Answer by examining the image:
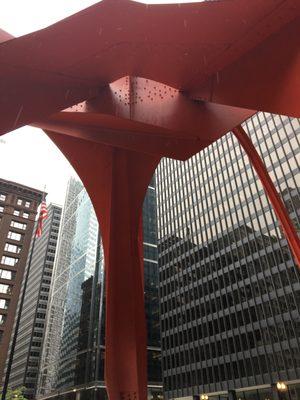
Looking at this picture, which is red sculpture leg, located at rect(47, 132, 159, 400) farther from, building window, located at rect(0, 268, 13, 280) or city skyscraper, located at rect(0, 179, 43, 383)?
building window, located at rect(0, 268, 13, 280)

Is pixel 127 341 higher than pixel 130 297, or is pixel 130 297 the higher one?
pixel 130 297

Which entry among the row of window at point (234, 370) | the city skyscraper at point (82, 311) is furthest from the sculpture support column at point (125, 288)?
the city skyscraper at point (82, 311)

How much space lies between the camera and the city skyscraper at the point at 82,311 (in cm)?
7662

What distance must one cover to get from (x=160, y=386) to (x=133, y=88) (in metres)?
75.0

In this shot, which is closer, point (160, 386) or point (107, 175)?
point (107, 175)

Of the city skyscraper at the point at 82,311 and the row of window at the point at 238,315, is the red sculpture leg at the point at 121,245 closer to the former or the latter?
the row of window at the point at 238,315

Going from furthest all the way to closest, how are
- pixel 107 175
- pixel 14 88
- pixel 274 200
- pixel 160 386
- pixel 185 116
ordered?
1. pixel 160 386
2. pixel 274 200
3. pixel 107 175
4. pixel 185 116
5. pixel 14 88

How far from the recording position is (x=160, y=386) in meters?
75.0

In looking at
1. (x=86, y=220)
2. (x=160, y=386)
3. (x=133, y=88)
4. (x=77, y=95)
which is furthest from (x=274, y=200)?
(x=86, y=220)

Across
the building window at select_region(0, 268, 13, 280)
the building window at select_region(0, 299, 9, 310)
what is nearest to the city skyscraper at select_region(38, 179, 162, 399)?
the building window at select_region(0, 268, 13, 280)

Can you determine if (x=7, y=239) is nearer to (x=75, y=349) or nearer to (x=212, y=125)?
(x=75, y=349)

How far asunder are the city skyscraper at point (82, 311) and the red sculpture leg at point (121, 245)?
219 feet

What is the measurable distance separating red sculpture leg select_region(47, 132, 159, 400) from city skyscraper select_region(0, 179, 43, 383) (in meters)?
39.8

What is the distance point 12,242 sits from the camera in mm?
59594
